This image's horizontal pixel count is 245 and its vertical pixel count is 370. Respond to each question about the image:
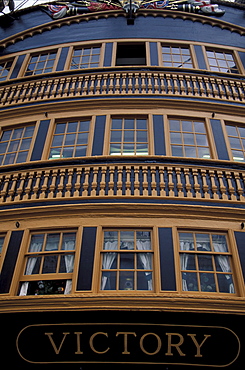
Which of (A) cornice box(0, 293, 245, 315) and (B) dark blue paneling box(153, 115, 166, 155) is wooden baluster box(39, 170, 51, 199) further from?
(B) dark blue paneling box(153, 115, 166, 155)

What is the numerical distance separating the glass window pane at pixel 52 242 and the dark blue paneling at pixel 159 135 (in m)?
3.72

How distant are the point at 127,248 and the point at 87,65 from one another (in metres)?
8.10

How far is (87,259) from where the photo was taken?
8.29 meters

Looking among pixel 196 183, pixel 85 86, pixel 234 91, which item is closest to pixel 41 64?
pixel 85 86

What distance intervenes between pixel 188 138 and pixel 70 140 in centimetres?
370

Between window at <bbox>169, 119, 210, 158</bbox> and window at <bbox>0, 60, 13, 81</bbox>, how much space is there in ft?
24.5

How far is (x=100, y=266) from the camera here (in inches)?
326

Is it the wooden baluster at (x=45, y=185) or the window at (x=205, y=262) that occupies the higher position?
the wooden baluster at (x=45, y=185)

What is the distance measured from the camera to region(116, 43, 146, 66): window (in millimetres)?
14508

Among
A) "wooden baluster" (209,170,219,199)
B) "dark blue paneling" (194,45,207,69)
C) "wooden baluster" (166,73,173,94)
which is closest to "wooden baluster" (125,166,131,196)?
"wooden baluster" (209,170,219,199)

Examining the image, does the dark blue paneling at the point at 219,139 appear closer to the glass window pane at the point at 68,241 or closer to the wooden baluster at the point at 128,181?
the wooden baluster at the point at 128,181

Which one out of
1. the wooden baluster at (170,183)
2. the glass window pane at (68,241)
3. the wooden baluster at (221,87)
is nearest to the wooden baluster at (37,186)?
the glass window pane at (68,241)

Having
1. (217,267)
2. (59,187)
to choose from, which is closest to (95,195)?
(59,187)

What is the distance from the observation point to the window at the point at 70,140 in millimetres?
10805
